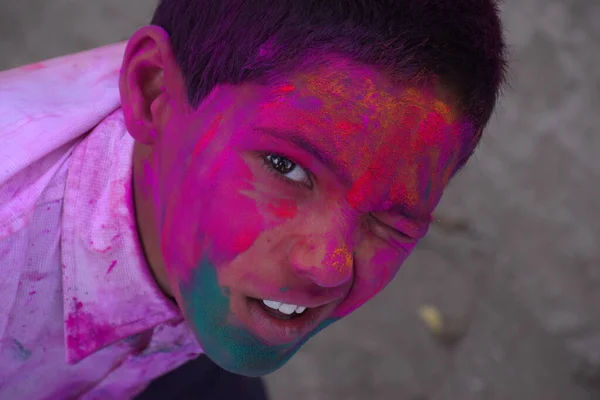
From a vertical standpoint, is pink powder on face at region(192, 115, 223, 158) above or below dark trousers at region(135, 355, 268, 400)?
above

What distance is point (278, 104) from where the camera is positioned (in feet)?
2.91

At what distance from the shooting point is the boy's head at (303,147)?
0.87 m

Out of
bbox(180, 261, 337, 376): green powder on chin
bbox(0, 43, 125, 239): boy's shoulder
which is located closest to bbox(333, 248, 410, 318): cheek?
bbox(180, 261, 337, 376): green powder on chin

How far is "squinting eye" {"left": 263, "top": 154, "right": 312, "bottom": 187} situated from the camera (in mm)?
899

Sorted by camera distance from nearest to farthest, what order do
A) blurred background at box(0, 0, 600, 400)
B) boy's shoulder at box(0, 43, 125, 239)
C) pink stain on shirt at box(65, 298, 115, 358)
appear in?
boy's shoulder at box(0, 43, 125, 239) → pink stain on shirt at box(65, 298, 115, 358) → blurred background at box(0, 0, 600, 400)

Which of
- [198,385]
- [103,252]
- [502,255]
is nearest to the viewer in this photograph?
[103,252]

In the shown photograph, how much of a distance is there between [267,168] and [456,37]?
1.00 ft

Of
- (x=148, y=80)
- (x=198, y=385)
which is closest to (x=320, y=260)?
(x=148, y=80)

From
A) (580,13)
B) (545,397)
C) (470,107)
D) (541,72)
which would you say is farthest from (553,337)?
(470,107)

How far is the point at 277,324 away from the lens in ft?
3.12

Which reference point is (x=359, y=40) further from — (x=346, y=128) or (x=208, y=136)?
(x=208, y=136)

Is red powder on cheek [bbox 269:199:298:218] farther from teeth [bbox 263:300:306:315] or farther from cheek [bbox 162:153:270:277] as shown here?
teeth [bbox 263:300:306:315]

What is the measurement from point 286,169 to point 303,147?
0.05m

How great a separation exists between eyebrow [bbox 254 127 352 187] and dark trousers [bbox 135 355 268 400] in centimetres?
69
